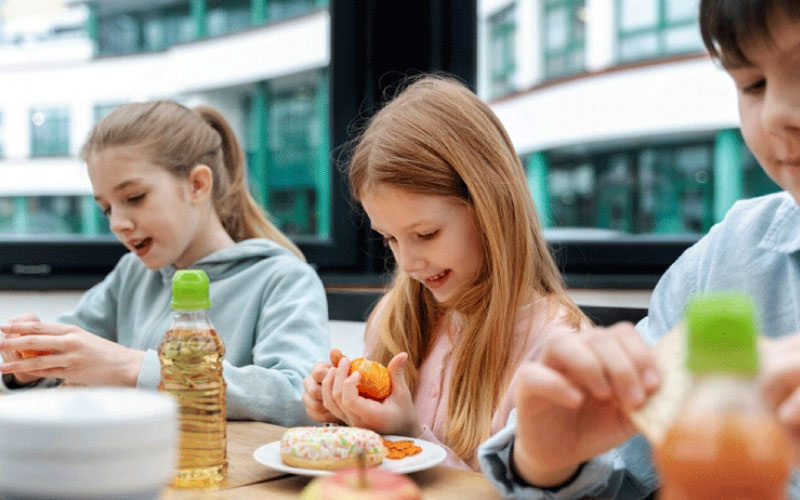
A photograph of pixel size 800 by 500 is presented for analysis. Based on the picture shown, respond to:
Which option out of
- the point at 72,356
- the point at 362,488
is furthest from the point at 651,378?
the point at 72,356

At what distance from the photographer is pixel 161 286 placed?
1722 mm

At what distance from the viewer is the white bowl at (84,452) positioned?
45cm

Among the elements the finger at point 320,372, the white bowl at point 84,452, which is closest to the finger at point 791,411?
the white bowl at point 84,452

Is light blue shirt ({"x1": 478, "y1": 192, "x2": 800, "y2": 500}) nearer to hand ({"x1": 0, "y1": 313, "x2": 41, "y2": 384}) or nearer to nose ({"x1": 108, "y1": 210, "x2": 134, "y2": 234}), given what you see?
hand ({"x1": 0, "y1": 313, "x2": 41, "y2": 384})

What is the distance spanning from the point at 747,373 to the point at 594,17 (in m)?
1.87

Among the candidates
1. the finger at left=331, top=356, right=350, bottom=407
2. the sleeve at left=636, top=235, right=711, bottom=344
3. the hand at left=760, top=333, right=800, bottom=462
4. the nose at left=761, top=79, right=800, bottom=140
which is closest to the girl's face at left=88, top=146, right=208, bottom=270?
the finger at left=331, top=356, right=350, bottom=407

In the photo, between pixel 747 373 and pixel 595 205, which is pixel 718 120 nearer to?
pixel 595 205

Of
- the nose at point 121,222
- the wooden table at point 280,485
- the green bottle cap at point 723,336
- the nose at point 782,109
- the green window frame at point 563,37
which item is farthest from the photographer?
the green window frame at point 563,37

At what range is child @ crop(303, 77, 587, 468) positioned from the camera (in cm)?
121

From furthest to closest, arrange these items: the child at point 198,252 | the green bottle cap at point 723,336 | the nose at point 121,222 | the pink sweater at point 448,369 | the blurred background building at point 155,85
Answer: the blurred background building at point 155,85, the nose at point 121,222, the child at point 198,252, the pink sweater at point 448,369, the green bottle cap at point 723,336

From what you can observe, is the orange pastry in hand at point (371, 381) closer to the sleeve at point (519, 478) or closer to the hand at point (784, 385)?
the sleeve at point (519, 478)

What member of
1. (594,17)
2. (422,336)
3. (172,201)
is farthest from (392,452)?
(594,17)

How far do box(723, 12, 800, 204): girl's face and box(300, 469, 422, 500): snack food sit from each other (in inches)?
17.2

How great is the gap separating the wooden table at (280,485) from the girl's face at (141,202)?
0.71 metres
